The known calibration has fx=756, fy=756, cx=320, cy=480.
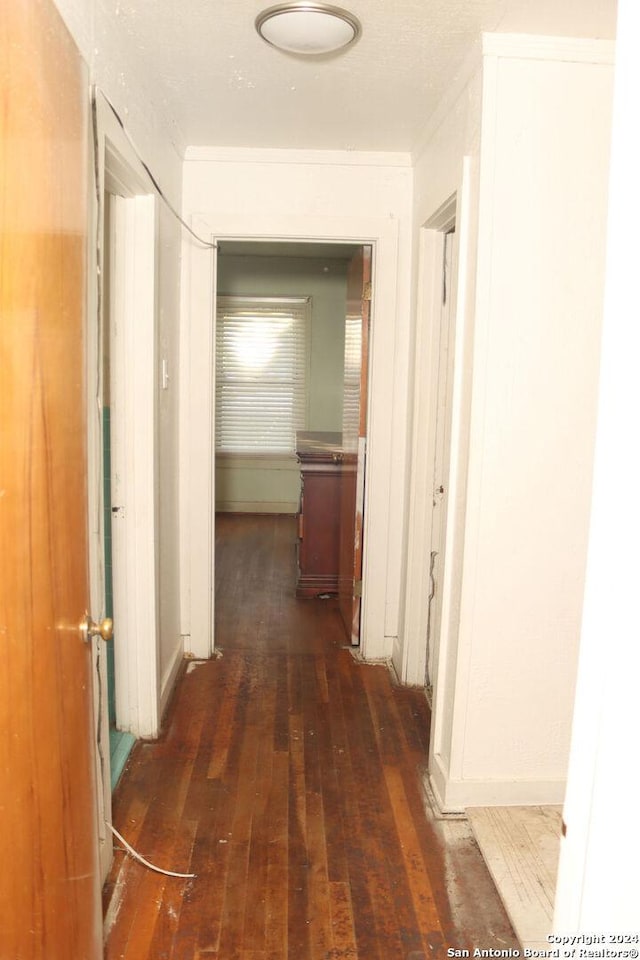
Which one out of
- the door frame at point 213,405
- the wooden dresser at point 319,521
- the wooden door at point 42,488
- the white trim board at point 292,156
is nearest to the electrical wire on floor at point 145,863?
the wooden door at point 42,488

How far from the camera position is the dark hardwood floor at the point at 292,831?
198 cm

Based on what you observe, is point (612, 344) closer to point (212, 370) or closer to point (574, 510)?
point (574, 510)

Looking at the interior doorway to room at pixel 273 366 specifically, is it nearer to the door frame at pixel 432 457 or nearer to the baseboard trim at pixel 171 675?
the baseboard trim at pixel 171 675

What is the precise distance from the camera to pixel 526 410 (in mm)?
2410

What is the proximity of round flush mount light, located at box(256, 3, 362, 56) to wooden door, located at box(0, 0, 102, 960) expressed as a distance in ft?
3.11

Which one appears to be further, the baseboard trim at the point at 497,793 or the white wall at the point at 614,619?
the baseboard trim at the point at 497,793

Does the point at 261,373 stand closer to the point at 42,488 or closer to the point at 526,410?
the point at 526,410

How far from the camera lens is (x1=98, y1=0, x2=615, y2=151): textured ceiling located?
6.93ft

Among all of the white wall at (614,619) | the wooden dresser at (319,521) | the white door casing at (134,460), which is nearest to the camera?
the white wall at (614,619)

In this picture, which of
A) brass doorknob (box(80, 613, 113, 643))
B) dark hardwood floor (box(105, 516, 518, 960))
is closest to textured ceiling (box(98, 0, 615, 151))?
brass doorknob (box(80, 613, 113, 643))

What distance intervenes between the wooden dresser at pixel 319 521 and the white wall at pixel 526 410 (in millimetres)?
2319

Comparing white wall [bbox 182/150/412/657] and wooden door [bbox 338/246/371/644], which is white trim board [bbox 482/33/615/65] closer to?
white wall [bbox 182/150/412/657]

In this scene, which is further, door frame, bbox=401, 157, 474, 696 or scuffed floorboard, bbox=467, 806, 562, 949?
door frame, bbox=401, 157, 474, 696

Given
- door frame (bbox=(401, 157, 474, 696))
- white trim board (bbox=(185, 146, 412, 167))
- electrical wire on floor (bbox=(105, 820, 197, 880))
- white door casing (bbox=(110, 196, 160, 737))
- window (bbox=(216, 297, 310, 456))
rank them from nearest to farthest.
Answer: electrical wire on floor (bbox=(105, 820, 197, 880)) < door frame (bbox=(401, 157, 474, 696)) < white door casing (bbox=(110, 196, 160, 737)) < white trim board (bbox=(185, 146, 412, 167)) < window (bbox=(216, 297, 310, 456))
